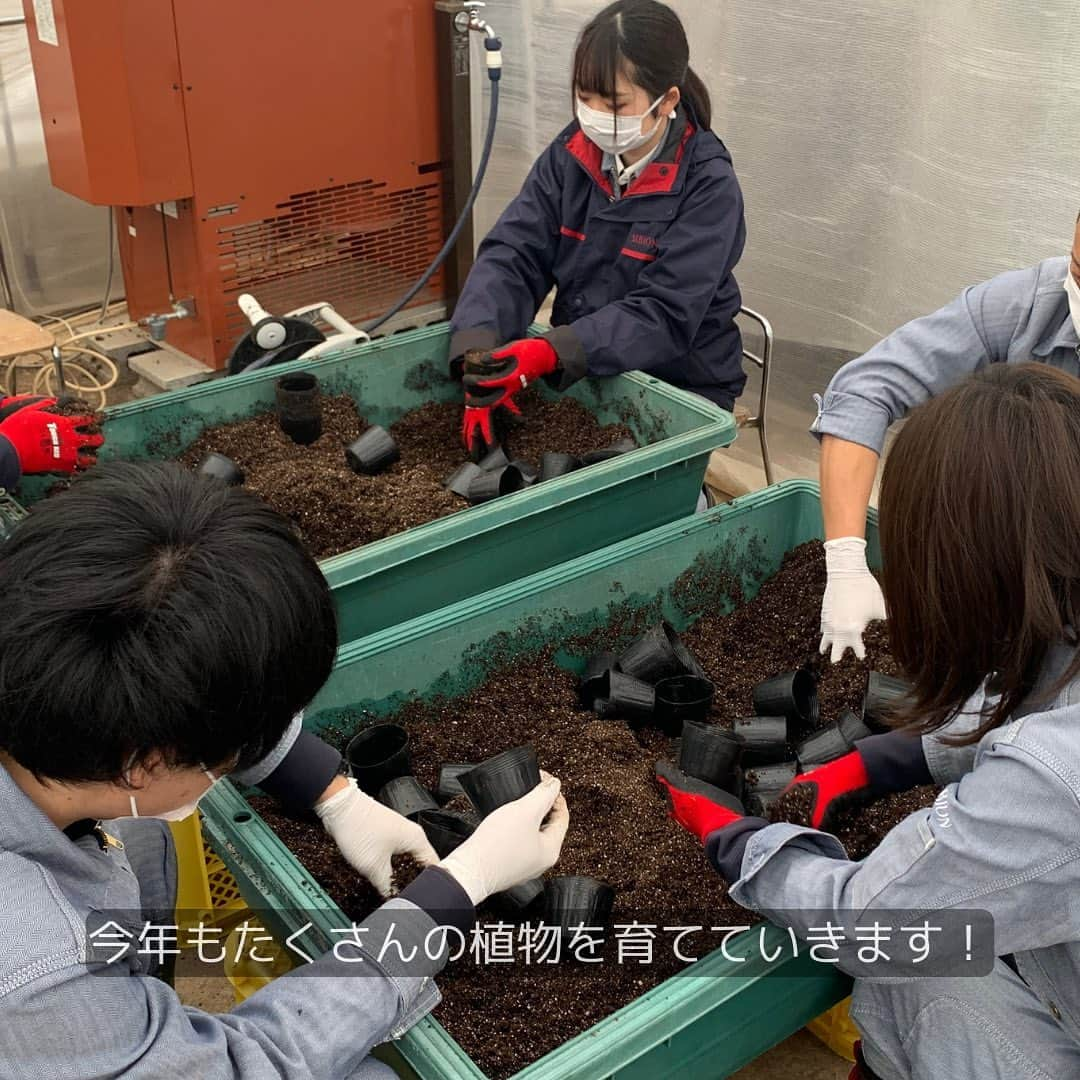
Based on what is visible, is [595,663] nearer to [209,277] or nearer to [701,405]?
[701,405]

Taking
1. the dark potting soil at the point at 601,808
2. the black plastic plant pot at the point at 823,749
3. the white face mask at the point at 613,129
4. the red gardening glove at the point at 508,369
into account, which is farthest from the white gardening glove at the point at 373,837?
the white face mask at the point at 613,129

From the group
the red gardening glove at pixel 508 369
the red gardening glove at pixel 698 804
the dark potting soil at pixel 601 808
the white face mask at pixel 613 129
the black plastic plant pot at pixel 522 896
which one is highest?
the white face mask at pixel 613 129

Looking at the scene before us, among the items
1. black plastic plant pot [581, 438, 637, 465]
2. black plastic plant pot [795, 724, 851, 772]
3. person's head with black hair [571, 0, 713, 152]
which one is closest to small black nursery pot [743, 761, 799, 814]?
black plastic plant pot [795, 724, 851, 772]

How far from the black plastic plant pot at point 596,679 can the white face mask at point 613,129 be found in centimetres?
96

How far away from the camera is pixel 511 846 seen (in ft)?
4.07

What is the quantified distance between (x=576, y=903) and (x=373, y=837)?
247mm

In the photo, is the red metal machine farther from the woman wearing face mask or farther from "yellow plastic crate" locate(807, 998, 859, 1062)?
"yellow plastic crate" locate(807, 998, 859, 1062)

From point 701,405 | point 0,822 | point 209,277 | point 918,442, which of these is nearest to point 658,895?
point 918,442

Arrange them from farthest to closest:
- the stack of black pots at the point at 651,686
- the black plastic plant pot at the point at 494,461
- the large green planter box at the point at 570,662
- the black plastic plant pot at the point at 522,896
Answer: the black plastic plant pot at the point at 494,461, the stack of black pots at the point at 651,686, the black plastic plant pot at the point at 522,896, the large green planter box at the point at 570,662

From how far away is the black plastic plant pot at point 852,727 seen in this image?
1.56 m

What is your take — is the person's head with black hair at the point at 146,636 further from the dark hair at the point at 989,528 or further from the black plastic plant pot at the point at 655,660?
the black plastic plant pot at the point at 655,660

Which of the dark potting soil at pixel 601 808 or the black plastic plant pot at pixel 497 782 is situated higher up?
the black plastic plant pot at pixel 497 782

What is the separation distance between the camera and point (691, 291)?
2.12 metres

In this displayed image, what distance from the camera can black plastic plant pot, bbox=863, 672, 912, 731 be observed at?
1573 mm
